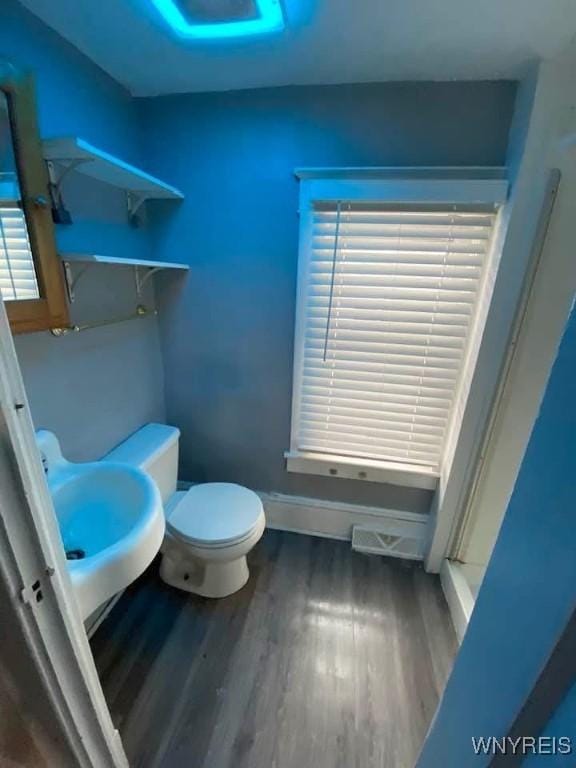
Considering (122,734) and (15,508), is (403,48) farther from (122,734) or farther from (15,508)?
(122,734)

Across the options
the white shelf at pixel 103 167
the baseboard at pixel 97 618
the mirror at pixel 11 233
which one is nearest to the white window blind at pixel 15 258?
the mirror at pixel 11 233

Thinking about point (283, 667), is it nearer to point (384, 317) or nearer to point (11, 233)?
point (384, 317)

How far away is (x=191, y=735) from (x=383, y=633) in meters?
0.83

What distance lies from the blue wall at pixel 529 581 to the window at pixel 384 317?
106 cm

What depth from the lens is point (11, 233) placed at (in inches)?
37.0

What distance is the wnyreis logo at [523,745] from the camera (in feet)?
1.36

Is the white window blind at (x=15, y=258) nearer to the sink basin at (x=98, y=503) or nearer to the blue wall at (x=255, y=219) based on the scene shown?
the sink basin at (x=98, y=503)

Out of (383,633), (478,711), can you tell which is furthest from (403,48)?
(383,633)

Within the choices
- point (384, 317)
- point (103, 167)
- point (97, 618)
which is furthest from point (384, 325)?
point (97, 618)

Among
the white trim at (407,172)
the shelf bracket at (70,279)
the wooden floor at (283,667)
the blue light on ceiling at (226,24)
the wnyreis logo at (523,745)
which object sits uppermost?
the blue light on ceiling at (226,24)

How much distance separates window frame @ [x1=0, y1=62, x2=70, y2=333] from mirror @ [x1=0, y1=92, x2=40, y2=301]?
11mm

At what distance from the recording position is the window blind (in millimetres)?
1383

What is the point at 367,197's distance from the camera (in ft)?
4.36

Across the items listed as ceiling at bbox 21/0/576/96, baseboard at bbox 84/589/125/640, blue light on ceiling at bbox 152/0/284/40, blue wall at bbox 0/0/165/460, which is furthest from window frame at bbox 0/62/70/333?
baseboard at bbox 84/589/125/640
